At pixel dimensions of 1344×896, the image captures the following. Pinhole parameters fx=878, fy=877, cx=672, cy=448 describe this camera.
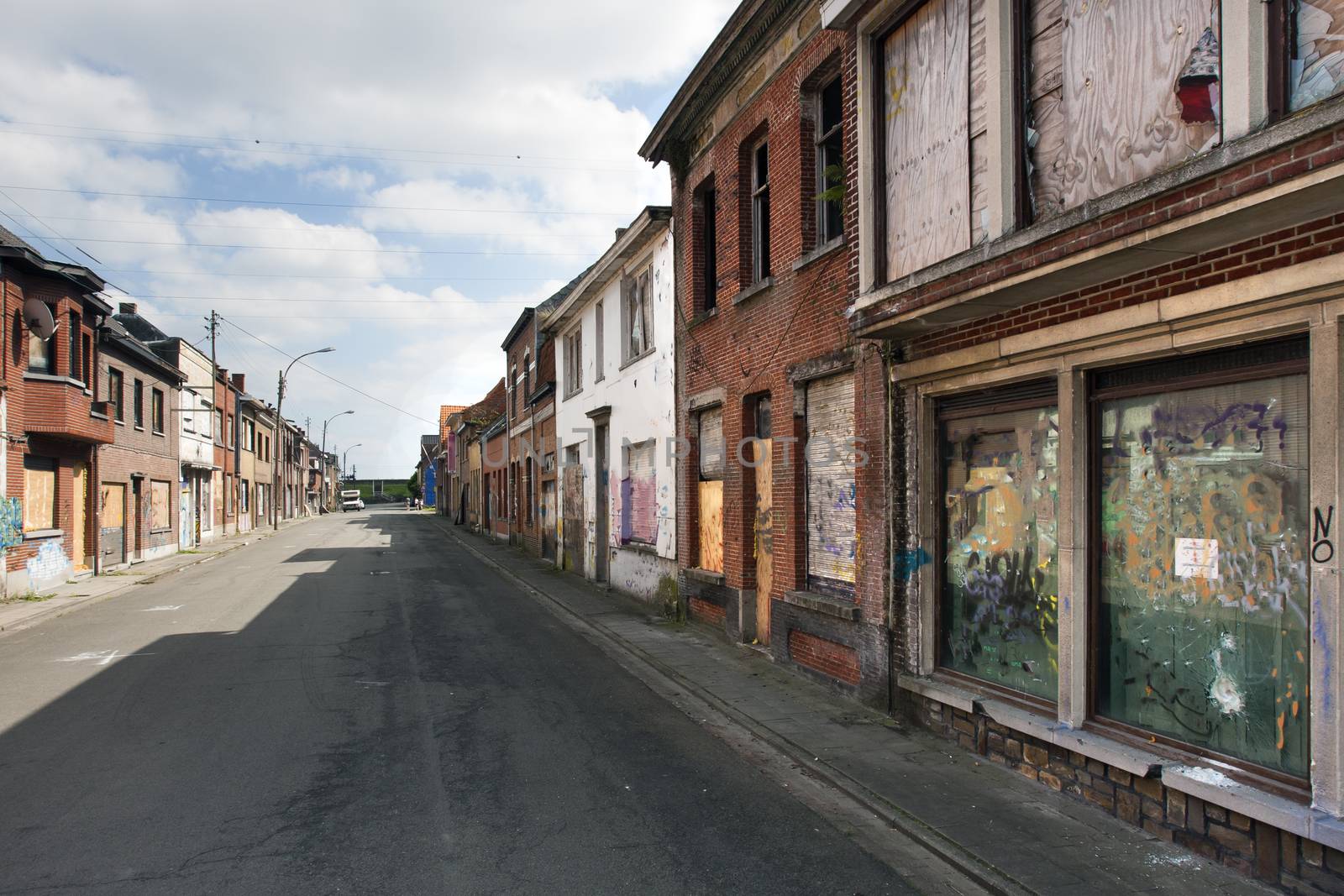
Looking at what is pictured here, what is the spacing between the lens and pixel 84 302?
20.4m

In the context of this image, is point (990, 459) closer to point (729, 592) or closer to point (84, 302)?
point (729, 592)

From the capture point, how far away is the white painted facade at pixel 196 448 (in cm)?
3184

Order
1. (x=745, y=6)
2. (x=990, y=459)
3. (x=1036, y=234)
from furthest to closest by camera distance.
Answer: (x=745, y=6) → (x=990, y=459) → (x=1036, y=234)

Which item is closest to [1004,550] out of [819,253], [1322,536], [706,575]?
[1322,536]

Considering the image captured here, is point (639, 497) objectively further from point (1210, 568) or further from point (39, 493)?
point (39, 493)

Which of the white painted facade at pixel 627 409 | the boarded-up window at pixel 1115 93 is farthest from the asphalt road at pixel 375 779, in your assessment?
the boarded-up window at pixel 1115 93

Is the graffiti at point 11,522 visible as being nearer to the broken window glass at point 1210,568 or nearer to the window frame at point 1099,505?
the window frame at point 1099,505

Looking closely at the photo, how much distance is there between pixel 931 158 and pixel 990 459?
8.05 feet

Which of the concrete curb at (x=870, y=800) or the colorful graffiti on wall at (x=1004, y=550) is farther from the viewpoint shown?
the colorful graffiti on wall at (x=1004, y=550)

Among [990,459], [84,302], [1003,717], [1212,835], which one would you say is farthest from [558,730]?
[84,302]

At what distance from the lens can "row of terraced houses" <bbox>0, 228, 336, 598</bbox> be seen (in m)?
17.4

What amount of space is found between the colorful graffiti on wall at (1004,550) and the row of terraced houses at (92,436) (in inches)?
700

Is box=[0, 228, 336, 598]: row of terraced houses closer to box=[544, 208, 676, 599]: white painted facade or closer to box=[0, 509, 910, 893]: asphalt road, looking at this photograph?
box=[0, 509, 910, 893]: asphalt road

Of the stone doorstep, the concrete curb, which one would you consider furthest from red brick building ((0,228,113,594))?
the stone doorstep
